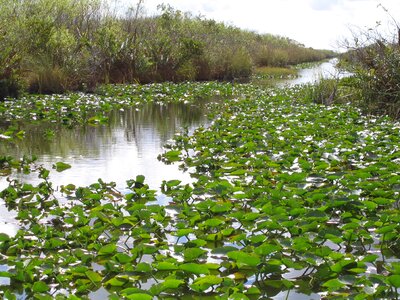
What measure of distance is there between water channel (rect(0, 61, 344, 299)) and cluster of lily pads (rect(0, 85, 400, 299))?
0.83ft

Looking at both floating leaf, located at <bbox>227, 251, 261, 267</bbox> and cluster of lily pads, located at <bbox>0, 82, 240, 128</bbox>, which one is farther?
cluster of lily pads, located at <bbox>0, 82, 240, 128</bbox>

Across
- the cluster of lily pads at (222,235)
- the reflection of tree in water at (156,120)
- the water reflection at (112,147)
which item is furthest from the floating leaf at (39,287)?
the reflection of tree in water at (156,120)

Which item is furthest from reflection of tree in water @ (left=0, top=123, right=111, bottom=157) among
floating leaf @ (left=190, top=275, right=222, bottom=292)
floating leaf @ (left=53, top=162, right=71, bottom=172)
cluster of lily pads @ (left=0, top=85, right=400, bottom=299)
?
floating leaf @ (left=190, top=275, right=222, bottom=292)

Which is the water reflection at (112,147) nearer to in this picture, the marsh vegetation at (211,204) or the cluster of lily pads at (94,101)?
the marsh vegetation at (211,204)

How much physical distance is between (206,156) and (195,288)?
146 inches

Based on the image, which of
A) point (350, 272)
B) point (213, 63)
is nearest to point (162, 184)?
point (350, 272)

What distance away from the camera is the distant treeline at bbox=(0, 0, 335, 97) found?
13383mm

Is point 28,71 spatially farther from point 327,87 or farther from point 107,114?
point 327,87

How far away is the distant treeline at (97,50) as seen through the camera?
13.4 meters

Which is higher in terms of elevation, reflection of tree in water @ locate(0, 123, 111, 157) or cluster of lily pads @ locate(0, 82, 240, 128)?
cluster of lily pads @ locate(0, 82, 240, 128)

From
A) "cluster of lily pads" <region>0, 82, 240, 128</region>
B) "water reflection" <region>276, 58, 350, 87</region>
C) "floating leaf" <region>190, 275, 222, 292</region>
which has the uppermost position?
"water reflection" <region>276, 58, 350, 87</region>

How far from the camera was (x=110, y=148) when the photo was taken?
738 centimetres

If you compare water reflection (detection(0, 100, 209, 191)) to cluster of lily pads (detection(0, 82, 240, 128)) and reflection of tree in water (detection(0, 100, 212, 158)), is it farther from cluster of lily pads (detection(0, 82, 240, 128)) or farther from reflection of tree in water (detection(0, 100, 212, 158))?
cluster of lily pads (detection(0, 82, 240, 128))

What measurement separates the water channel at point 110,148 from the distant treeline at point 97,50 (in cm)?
315
